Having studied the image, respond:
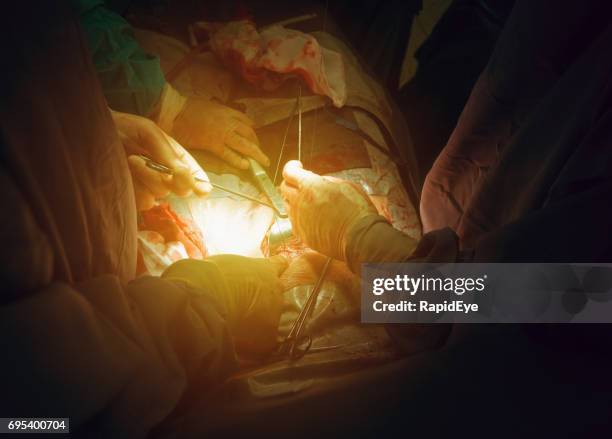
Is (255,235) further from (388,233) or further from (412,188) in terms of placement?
(412,188)

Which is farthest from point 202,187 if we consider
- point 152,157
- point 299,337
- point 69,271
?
point 69,271

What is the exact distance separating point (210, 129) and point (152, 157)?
58 cm

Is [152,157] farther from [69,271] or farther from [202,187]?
[69,271]

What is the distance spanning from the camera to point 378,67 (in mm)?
3564

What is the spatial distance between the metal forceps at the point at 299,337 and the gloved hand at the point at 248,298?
7 cm

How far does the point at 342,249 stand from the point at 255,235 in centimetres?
58

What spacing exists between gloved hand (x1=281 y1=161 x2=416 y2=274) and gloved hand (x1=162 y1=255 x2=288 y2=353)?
37 centimetres

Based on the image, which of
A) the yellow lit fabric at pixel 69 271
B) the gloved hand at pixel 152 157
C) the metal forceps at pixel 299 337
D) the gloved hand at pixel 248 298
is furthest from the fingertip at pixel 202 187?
the yellow lit fabric at pixel 69 271

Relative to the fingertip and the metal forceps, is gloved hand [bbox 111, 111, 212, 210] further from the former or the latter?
the metal forceps

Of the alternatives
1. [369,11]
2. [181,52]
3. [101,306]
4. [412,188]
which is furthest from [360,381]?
[369,11]

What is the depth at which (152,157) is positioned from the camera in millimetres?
1894

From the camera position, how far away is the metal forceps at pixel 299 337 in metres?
1.59

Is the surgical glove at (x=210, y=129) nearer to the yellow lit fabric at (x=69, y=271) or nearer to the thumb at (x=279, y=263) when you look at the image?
the thumb at (x=279, y=263)

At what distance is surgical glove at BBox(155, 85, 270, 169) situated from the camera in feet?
7.79
